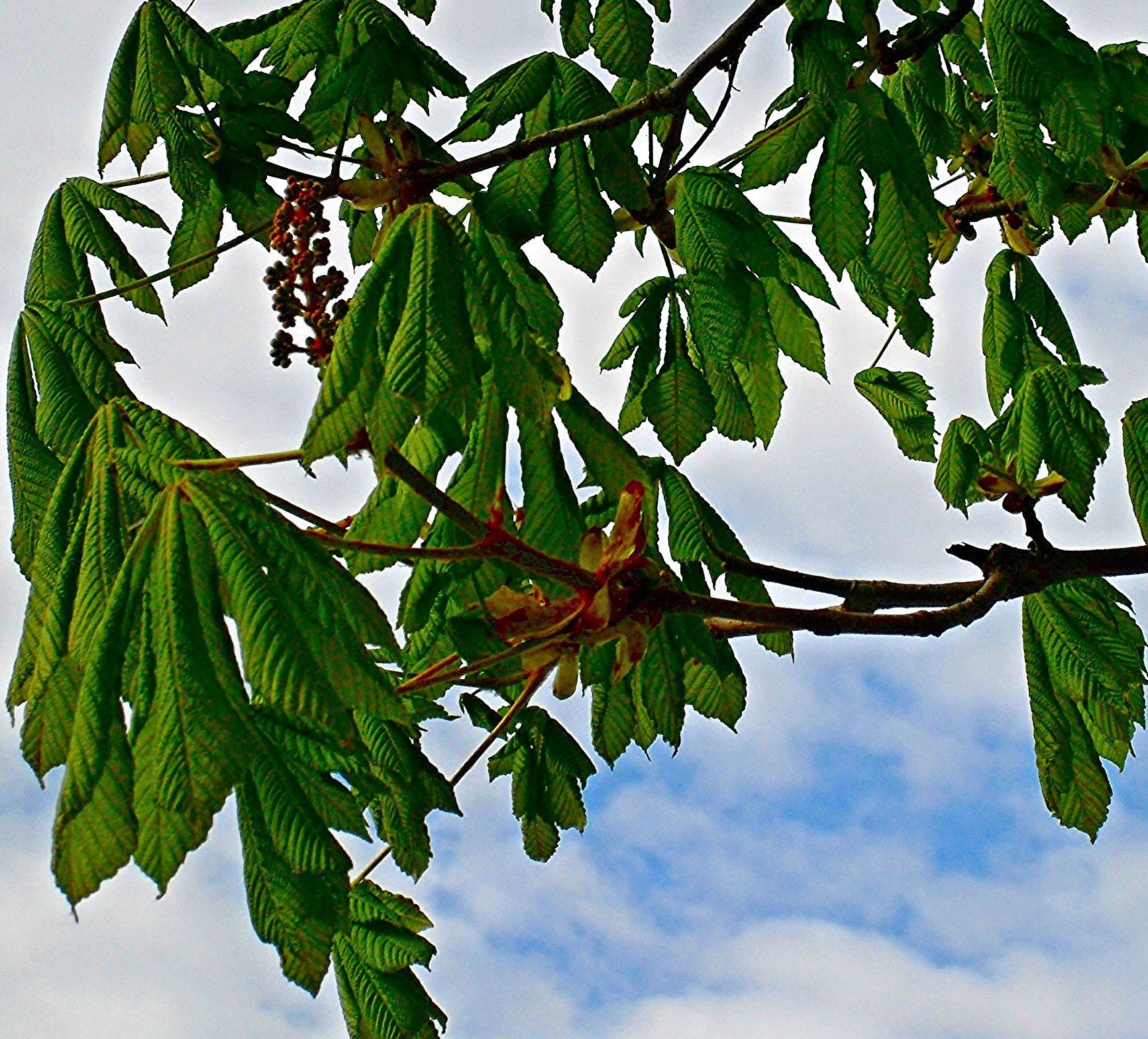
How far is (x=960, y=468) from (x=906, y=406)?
317mm

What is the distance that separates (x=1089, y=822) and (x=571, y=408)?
125 centimetres

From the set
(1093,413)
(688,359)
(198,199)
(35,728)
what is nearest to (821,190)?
(688,359)

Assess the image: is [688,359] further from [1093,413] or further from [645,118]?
[1093,413]

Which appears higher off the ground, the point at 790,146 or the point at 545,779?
the point at 790,146

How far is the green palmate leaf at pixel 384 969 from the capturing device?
2375 mm

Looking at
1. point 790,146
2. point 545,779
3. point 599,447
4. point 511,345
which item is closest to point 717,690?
point 545,779

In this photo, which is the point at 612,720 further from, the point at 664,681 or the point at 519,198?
the point at 519,198

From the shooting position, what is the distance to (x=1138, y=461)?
238 cm

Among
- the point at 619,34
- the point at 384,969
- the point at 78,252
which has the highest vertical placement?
the point at 619,34

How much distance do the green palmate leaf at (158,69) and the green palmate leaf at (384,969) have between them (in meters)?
1.17

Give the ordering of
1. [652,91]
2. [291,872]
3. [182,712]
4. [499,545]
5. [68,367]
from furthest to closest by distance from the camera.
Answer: [652,91]
[68,367]
[499,545]
[291,872]
[182,712]

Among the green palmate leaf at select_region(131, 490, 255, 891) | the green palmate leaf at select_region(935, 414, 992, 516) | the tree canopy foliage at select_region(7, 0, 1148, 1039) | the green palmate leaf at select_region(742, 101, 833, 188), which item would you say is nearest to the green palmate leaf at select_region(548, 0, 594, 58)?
the tree canopy foliage at select_region(7, 0, 1148, 1039)

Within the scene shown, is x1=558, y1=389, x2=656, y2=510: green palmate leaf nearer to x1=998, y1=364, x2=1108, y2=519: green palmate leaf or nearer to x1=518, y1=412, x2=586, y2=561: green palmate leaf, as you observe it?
x1=518, y1=412, x2=586, y2=561: green palmate leaf

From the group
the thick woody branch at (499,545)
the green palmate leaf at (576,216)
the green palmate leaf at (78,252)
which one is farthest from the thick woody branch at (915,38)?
the green palmate leaf at (78,252)
